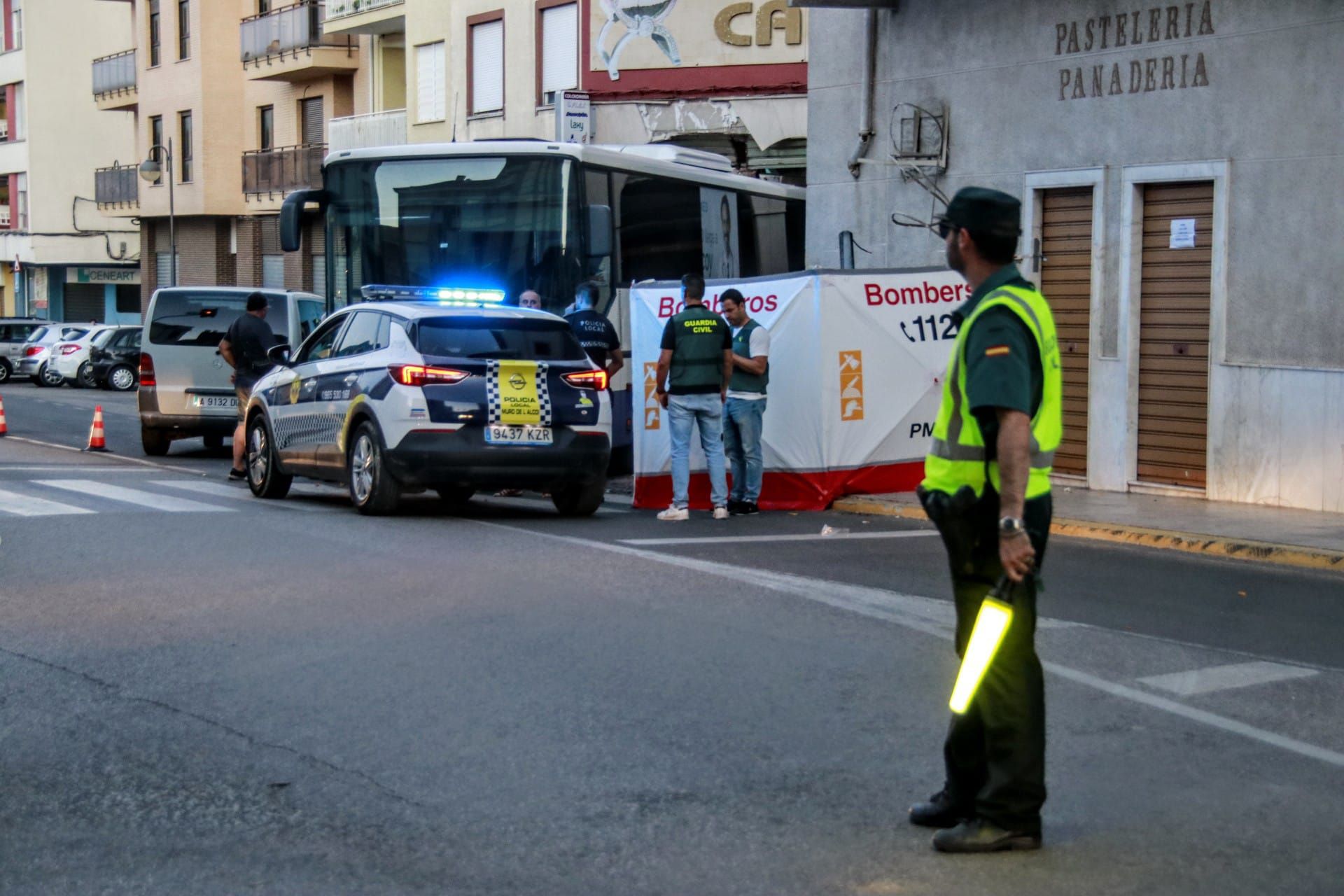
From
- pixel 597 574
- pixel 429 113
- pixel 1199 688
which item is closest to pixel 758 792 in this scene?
pixel 1199 688

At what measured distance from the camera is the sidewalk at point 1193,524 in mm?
11961

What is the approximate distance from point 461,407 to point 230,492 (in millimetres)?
3823

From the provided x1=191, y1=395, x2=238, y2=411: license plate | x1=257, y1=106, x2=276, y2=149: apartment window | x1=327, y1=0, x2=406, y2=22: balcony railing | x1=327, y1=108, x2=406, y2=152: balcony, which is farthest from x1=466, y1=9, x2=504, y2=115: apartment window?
x1=191, y1=395, x2=238, y2=411: license plate

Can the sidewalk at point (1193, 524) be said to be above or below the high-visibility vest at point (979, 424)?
below

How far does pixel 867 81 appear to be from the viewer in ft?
61.2

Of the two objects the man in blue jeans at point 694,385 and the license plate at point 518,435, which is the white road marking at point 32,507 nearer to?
the license plate at point 518,435

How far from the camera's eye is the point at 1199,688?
24.5 ft

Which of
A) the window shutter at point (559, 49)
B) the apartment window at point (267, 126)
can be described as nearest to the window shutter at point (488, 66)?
the window shutter at point (559, 49)

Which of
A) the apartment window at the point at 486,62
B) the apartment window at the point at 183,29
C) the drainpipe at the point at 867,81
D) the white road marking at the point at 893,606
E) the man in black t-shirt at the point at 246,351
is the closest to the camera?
the white road marking at the point at 893,606

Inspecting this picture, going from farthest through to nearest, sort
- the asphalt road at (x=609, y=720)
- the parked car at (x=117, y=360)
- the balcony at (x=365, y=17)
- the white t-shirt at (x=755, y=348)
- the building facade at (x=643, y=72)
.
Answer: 1. the parked car at (x=117, y=360)
2. the balcony at (x=365, y=17)
3. the building facade at (x=643, y=72)
4. the white t-shirt at (x=755, y=348)
5. the asphalt road at (x=609, y=720)

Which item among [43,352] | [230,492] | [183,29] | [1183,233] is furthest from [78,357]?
[1183,233]

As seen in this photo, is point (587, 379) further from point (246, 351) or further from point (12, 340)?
point (12, 340)

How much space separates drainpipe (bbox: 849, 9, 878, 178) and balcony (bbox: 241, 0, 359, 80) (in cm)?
2680

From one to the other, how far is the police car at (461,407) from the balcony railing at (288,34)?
30.8m
